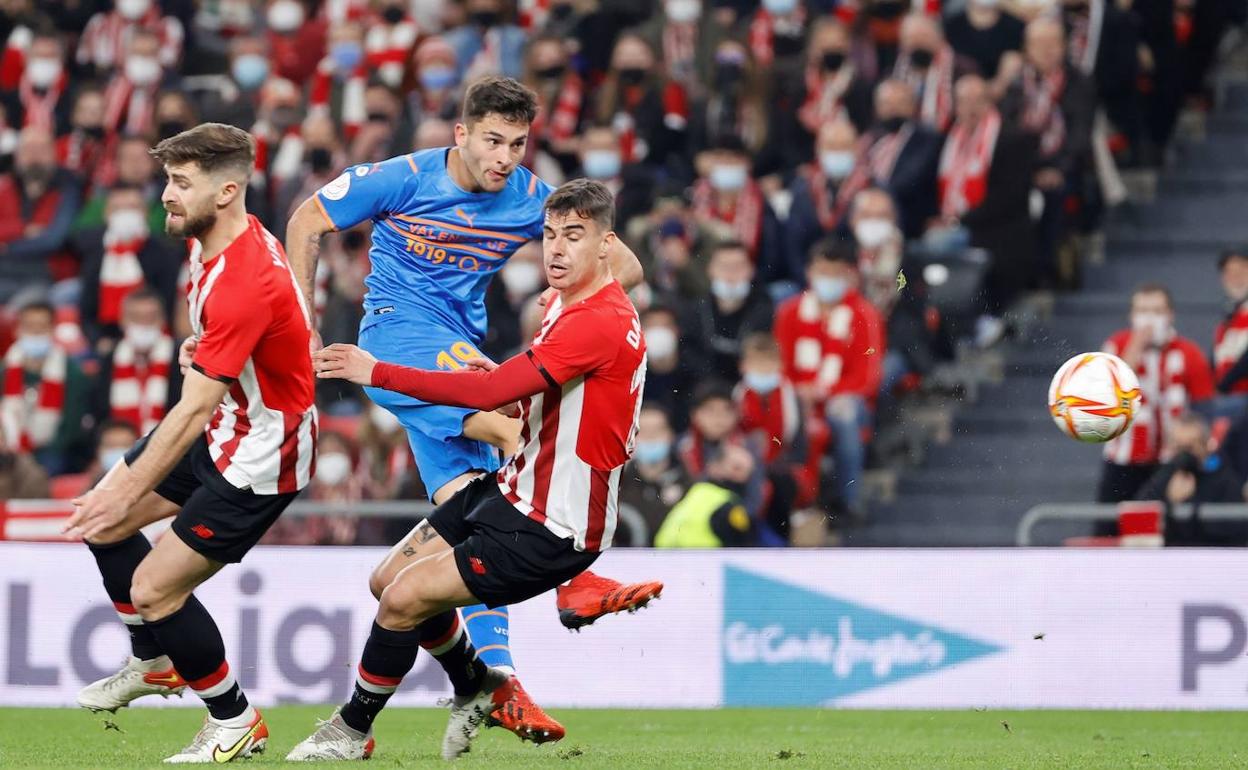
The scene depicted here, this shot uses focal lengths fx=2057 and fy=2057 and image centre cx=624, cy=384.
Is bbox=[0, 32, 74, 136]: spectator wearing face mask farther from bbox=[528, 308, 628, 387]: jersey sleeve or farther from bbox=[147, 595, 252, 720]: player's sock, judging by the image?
bbox=[528, 308, 628, 387]: jersey sleeve

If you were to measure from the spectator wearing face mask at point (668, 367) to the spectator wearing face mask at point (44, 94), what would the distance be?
20.8 feet

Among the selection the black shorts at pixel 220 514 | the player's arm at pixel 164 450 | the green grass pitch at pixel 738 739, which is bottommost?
the green grass pitch at pixel 738 739

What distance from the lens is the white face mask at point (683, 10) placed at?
50.4 ft

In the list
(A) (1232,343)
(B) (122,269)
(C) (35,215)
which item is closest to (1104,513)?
(A) (1232,343)

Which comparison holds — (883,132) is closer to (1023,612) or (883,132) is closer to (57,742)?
(1023,612)

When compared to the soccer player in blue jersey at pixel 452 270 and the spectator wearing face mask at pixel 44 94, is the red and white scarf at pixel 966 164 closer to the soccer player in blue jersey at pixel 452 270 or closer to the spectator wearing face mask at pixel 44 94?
the soccer player in blue jersey at pixel 452 270

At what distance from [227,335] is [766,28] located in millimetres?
9075

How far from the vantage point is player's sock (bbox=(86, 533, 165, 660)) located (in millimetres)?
7645

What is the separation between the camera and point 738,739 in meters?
9.20

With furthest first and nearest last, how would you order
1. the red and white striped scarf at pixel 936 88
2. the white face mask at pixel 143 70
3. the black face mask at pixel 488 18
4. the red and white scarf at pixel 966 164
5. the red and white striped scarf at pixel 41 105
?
the red and white striped scarf at pixel 41 105, the white face mask at pixel 143 70, the black face mask at pixel 488 18, the red and white striped scarf at pixel 936 88, the red and white scarf at pixel 966 164

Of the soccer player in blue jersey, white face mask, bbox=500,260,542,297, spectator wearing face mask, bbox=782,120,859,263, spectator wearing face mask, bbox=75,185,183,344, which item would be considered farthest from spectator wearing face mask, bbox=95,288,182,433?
the soccer player in blue jersey

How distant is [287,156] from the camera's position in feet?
50.9

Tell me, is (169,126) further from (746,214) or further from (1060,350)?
(1060,350)

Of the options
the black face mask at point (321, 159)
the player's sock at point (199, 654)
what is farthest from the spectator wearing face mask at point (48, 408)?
the player's sock at point (199, 654)
